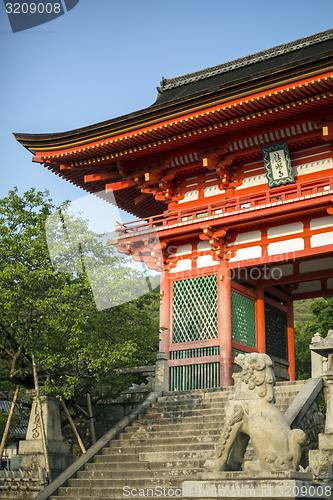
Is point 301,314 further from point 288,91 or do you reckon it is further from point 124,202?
point 288,91

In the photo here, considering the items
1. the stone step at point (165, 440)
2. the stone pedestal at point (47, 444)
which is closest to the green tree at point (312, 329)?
the stone step at point (165, 440)

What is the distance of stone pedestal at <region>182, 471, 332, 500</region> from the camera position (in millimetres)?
6625

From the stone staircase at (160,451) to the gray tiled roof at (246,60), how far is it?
11.8m

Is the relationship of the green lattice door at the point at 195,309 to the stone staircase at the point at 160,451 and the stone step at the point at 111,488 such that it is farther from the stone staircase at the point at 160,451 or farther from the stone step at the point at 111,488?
the stone step at the point at 111,488

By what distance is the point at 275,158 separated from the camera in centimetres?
1702

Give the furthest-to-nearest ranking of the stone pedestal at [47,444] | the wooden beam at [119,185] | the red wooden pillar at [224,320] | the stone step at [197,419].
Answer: the wooden beam at [119,185] → the red wooden pillar at [224,320] → the stone step at [197,419] → the stone pedestal at [47,444]

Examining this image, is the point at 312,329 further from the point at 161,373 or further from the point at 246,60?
the point at 161,373

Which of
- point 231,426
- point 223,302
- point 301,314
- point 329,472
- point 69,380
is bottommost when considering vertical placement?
point 329,472

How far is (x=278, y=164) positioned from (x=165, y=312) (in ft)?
18.1

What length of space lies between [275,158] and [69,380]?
882 centimetres

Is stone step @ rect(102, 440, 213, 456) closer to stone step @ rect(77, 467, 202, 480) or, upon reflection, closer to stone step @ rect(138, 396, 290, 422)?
stone step @ rect(77, 467, 202, 480)

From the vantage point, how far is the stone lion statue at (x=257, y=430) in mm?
7227

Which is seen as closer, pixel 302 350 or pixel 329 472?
pixel 329 472

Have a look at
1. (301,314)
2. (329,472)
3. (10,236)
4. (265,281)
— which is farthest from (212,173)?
(301,314)
